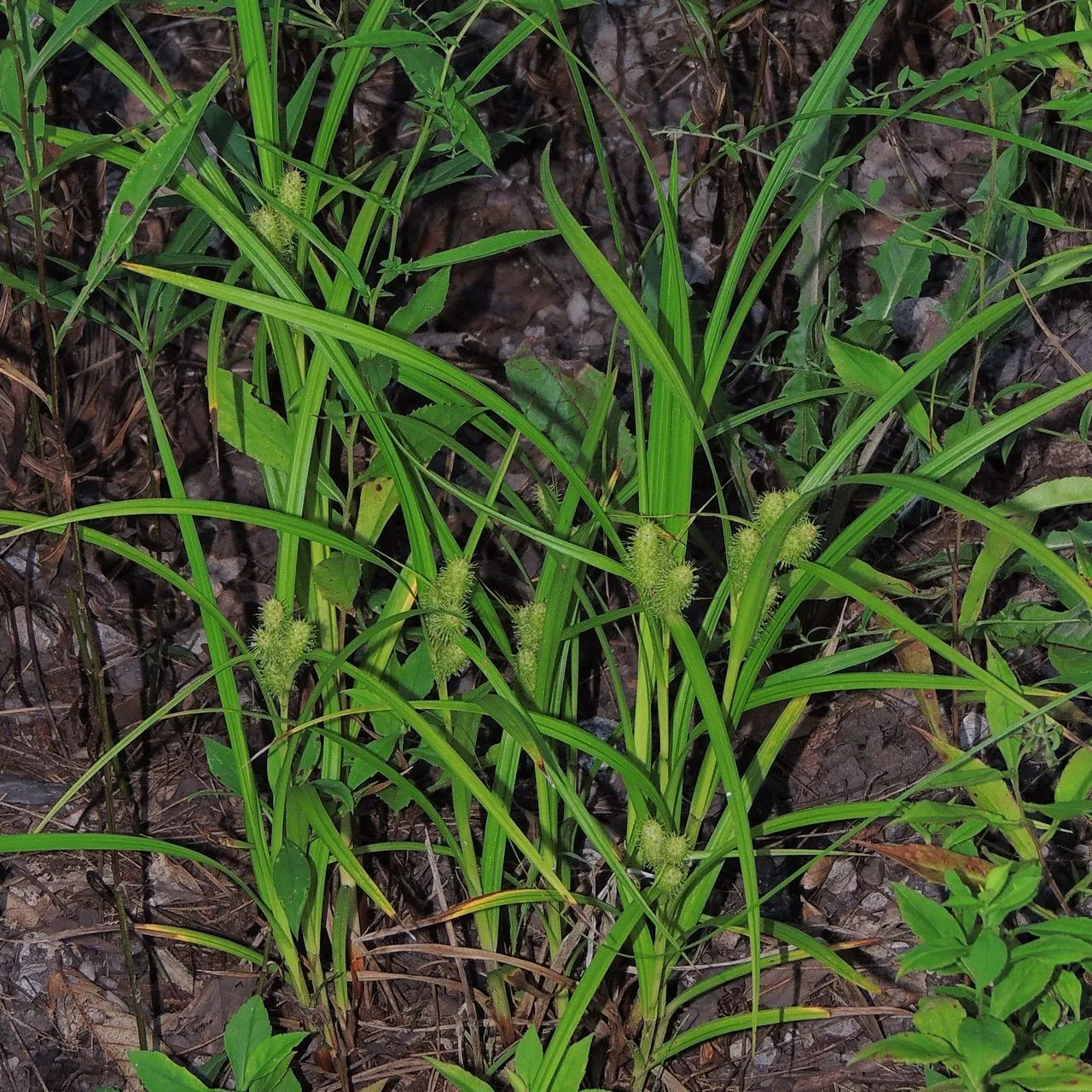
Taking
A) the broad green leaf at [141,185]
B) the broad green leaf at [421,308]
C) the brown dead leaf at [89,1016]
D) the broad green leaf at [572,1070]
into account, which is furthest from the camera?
the brown dead leaf at [89,1016]

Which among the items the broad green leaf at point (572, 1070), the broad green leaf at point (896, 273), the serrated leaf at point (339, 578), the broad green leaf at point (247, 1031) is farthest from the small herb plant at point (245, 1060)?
the broad green leaf at point (896, 273)

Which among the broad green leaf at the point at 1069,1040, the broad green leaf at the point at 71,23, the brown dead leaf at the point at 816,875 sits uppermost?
the broad green leaf at the point at 71,23

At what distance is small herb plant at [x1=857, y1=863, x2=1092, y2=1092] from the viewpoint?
792 mm

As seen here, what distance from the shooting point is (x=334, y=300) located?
102 cm

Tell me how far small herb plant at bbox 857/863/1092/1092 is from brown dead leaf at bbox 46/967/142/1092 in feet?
2.63

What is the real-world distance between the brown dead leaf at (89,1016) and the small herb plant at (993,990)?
2.63 feet

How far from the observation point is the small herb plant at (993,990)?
2.60 ft

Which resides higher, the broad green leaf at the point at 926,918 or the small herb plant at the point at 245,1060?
the broad green leaf at the point at 926,918

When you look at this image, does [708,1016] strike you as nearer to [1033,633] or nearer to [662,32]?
[1033,633]

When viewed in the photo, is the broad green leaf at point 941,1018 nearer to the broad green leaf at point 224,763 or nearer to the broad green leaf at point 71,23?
the broad green leaf at point 224,763

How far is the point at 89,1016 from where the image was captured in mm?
1182

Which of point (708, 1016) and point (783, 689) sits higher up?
point (783, 689)

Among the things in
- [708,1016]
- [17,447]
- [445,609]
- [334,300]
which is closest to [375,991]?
[708,1016]

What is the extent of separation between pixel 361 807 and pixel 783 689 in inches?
21.5
